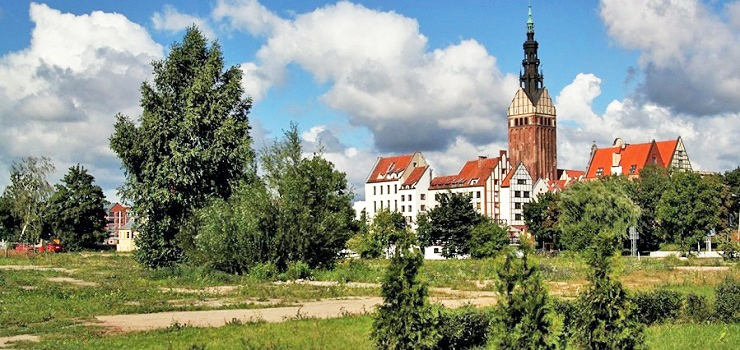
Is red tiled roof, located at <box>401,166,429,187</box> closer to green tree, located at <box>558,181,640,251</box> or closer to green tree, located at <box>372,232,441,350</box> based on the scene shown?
green tree, located at <box>558,181,640,251</box>

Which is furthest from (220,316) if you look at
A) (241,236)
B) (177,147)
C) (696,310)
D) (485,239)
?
(485,239)

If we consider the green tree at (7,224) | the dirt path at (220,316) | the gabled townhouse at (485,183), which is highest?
the gabled townhouse at (485,183)

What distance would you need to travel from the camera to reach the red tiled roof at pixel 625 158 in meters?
116

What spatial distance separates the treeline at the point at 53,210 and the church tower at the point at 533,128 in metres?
67.9

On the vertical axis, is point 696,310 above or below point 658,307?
below

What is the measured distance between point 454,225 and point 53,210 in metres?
52.4

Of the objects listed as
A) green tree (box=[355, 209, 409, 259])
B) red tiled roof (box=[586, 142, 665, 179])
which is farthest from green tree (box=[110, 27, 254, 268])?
red tiled roof (box=[586, 142, 665, 179])

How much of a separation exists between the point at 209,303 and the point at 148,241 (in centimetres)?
2184

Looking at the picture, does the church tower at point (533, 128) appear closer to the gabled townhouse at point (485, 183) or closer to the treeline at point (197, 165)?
the gabled townhouse at point (485, 183)

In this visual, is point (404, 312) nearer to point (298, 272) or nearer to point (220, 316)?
point (220, 316)

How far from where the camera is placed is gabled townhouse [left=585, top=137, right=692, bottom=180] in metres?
116

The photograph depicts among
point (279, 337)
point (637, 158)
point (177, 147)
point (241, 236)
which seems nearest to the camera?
point (279, 337)

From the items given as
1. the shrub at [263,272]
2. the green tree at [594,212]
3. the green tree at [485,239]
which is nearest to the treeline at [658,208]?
the green tree at [594,212]

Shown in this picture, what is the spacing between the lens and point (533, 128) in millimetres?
136875
